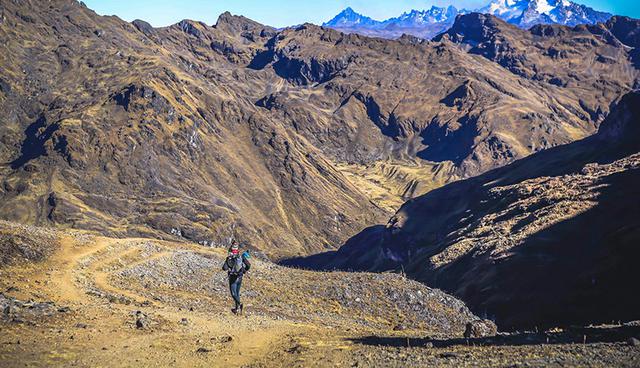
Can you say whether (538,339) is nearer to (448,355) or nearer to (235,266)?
(448,355)

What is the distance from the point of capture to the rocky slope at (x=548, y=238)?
55375 mm

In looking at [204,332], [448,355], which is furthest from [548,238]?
[204,332]

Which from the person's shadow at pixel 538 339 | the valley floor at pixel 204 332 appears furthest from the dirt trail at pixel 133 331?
the person's shadow at pixel 538 339

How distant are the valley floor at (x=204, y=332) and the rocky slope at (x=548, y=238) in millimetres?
23732

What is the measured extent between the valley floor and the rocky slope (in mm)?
23732

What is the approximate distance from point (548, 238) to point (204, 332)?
2627 inches

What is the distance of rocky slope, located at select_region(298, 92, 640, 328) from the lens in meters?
55.4

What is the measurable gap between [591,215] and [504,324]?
29.9 meters

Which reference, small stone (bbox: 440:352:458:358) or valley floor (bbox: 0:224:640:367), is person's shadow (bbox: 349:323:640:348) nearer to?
valley floor (bbox: 0:224:640:367)

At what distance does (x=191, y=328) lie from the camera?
24.5 meters

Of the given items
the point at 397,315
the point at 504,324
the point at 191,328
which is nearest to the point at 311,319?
the point at 397,315

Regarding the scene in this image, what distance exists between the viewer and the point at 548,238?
80.6 metres

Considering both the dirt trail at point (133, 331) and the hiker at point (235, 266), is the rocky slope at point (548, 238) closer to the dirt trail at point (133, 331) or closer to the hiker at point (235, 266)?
the hiker at point (235, 266)

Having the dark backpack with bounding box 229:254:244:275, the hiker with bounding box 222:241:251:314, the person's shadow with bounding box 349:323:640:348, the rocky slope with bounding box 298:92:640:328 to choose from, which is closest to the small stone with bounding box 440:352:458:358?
the person's shadow with bounding box 349:323:640:348
